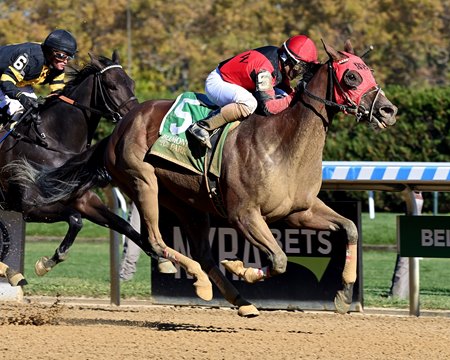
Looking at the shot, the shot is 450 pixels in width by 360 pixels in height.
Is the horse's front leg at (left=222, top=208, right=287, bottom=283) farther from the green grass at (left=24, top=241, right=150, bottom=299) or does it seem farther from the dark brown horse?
the green grass at (left=24, top=241, right=150, bottom=299)

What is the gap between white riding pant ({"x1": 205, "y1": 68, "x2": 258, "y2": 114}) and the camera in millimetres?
7543

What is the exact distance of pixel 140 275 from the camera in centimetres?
1255

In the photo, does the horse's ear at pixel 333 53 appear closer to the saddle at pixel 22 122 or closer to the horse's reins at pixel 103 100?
the horse's reins at pixel 103 100

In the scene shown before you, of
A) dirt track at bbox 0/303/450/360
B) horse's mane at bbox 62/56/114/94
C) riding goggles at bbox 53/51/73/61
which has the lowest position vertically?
dirt track at bbox 0/303/450/360

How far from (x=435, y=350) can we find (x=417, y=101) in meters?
13.3

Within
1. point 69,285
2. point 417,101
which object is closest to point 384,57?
point 417,101

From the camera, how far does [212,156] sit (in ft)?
24.9

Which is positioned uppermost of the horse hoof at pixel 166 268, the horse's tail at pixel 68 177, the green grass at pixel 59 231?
the horse's tail at pixel 68 177

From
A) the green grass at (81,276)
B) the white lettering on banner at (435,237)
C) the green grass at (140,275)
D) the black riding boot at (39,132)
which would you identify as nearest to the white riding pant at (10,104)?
the black riding boot at (39,132)

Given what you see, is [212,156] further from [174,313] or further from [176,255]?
[174,313]

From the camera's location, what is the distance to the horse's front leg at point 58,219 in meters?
8.92

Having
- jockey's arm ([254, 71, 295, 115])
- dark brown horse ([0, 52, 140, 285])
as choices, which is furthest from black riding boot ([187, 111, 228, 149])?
dark brown horse ([0, 52, 140, 285])

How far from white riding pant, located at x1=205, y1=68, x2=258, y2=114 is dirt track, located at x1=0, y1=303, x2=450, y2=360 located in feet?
5.46

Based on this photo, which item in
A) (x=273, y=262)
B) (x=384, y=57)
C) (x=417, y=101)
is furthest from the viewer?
(x=384, y=57)
